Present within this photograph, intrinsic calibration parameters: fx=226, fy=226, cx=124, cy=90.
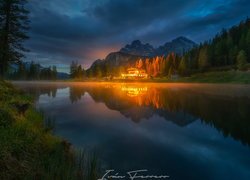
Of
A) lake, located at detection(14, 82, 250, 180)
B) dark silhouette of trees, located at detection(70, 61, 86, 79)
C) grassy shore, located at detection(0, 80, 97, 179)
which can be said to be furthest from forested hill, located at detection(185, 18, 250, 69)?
grassy shore, located at detection(0, 80, 97, 179)

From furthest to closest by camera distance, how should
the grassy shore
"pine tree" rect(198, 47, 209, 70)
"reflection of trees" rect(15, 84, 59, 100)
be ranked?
"pine tree" rect(198, 47, 209, 70) < "reflection of trees" rect(15, 84, 59, 100) < the grassy shore

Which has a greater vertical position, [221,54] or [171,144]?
[221,54]

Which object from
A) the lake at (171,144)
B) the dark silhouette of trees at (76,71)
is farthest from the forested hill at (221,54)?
the lake at (171,144)

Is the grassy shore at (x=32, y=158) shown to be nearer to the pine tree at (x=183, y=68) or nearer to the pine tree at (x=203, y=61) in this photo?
the pine tree at (x=203, y=61)

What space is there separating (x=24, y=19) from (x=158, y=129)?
29476 millimetres

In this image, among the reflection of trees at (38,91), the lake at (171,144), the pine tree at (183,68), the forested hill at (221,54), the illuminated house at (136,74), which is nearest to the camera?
the lake at (171,144)

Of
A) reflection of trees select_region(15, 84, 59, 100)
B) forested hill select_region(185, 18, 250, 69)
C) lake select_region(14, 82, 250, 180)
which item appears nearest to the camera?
lake select_region(14, 82, 250, 180)

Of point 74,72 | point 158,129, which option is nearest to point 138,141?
point 158,129

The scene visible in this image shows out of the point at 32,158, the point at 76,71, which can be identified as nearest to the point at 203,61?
the point at 76,71

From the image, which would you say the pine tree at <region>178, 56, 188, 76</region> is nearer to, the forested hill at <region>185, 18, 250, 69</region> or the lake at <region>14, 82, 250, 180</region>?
the forested hill at <region>185, 18, 250, 69</region>

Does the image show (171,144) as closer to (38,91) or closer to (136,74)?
(38,91)

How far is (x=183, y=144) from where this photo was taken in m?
13.9

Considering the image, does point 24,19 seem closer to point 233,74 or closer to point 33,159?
point 33,159

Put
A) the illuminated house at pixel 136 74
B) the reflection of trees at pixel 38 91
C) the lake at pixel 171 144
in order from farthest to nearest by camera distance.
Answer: the illuminated house at pixel 136 74 < the reflection of trees at pixel 38 91 < the lake at pixel 171 144
